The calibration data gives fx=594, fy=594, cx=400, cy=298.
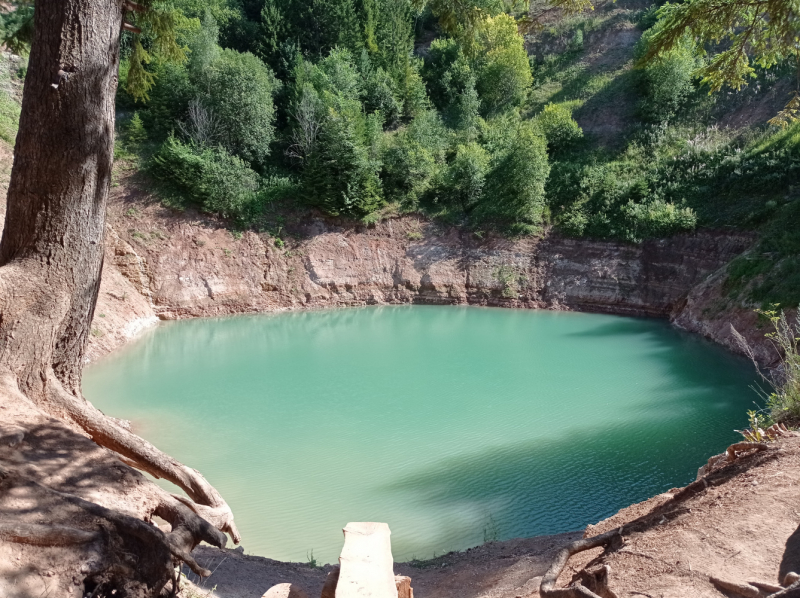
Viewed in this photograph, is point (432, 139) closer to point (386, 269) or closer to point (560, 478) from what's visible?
point (386, 269)

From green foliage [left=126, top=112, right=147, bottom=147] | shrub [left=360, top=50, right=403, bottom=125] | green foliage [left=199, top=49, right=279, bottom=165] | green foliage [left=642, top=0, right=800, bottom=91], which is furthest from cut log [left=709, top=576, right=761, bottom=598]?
shrub [left=360, top=50, right=403, bottom=125]

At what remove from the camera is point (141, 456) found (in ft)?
16.0

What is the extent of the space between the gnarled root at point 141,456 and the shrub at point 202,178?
20177mm

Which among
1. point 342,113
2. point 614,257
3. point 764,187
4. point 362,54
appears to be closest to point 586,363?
point 614,257

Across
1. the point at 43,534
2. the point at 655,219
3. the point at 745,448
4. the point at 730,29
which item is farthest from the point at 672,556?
the point at 655,219

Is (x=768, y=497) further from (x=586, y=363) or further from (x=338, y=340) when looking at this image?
(x=338, y=340)

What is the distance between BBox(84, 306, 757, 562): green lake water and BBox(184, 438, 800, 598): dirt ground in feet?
4.29

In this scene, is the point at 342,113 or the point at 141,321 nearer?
the point at 141,321

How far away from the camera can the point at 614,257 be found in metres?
23.8

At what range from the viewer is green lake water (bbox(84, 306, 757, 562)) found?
8172 millimetres

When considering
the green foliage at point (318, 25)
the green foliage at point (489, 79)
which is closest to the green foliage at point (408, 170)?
the green foliage at point (489, 79)

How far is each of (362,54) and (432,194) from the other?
412 inches

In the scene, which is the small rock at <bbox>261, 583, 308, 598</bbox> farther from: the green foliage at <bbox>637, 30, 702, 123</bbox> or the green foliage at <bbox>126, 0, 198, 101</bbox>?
the green foliage at <bbox>637, 30, 702, 123</bbox>

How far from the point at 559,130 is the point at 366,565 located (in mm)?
28434
